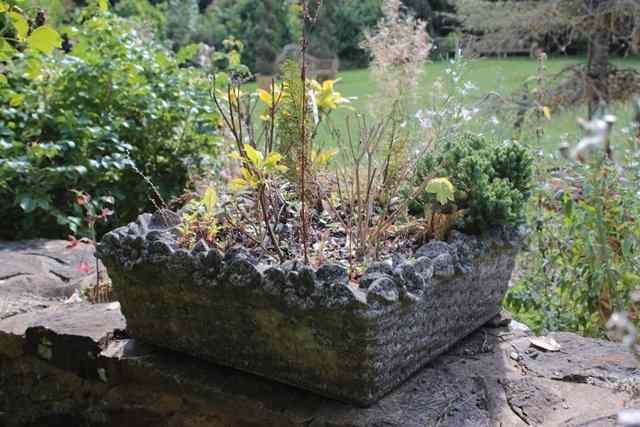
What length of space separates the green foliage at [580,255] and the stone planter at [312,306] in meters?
0.63

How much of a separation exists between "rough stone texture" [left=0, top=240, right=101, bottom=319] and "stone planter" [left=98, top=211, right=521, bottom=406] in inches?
30.5

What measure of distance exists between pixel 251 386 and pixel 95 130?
6.90 ft

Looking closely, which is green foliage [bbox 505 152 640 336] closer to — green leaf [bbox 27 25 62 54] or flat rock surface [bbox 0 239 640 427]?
flat rock surface [bbox 0 239 640 427]

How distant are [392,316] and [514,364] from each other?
0.61 metres

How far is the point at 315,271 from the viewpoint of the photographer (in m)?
1.83

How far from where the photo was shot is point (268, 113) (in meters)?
2.51

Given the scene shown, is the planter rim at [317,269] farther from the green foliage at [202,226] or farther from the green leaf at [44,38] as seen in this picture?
the green leaf at [44,38]

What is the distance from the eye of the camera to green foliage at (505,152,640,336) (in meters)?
2.71

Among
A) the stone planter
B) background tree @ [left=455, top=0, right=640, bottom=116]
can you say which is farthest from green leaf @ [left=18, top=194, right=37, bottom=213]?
background tree @ [left=455, top=0, right=640, bottom=116]

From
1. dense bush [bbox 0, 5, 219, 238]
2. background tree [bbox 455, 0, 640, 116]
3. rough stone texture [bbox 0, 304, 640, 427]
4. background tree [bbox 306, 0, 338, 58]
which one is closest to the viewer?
rough stone texture [bbox 0, 304, 640, 427]

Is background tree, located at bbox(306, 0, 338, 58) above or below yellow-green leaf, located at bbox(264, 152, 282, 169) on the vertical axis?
above

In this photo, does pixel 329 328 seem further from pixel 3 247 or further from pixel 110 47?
pixel 110 47

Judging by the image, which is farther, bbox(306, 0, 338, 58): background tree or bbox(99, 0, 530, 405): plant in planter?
bbox(306, 0, 338, 58): background tree

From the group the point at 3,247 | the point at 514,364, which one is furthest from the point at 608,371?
the point at 3,247
